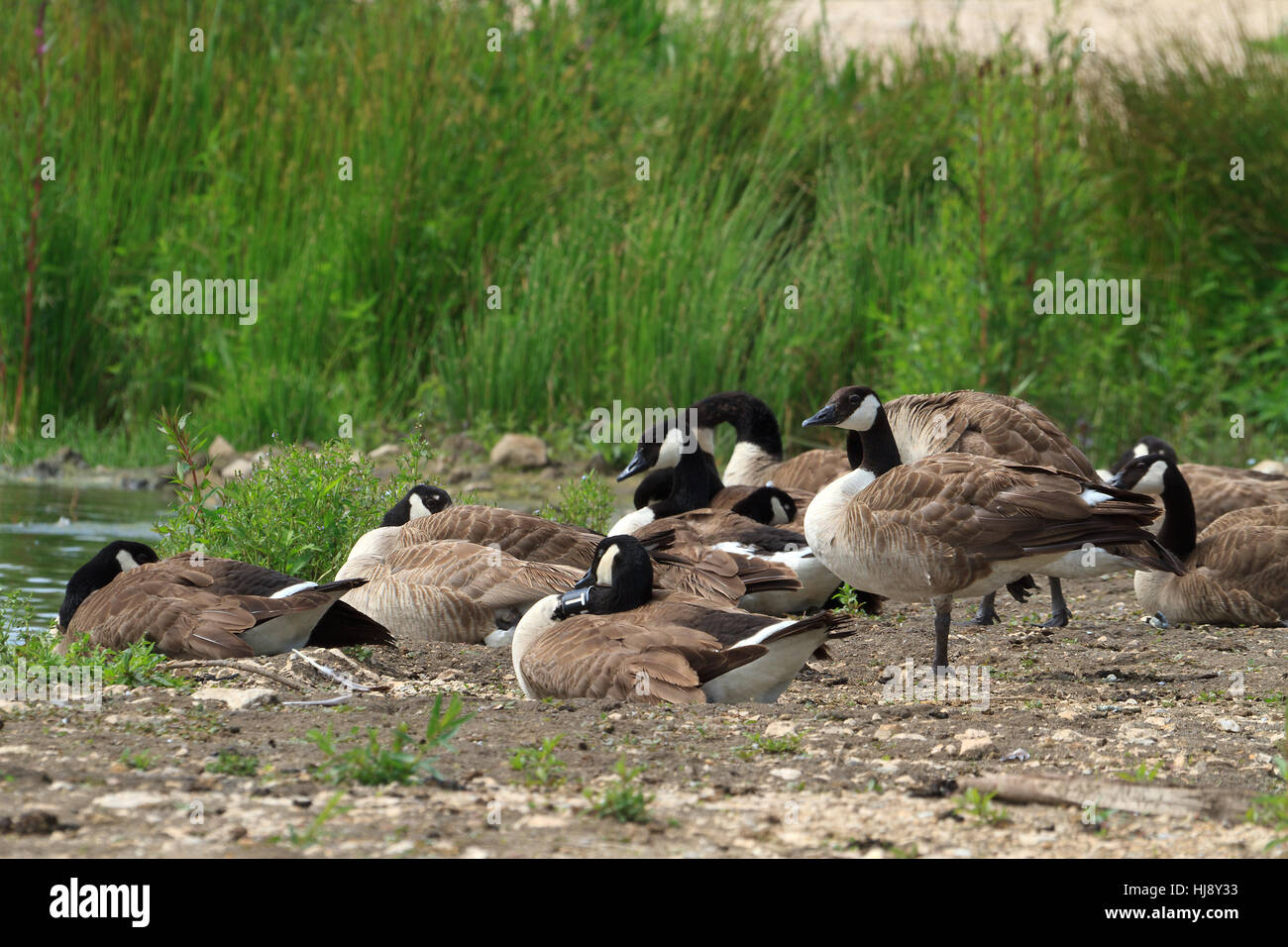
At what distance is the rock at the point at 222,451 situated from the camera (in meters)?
14.5

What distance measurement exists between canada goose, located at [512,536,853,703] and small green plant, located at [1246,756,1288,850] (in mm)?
1956

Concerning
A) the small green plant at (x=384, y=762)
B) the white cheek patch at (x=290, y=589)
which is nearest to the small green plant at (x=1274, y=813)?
the small green plant at (x=384, y=762)

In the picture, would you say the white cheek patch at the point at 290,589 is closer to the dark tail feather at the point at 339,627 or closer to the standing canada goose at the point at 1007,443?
the dark tail feather at the point at 339,627

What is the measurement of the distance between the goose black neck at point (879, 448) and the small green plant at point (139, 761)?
14.2 feet

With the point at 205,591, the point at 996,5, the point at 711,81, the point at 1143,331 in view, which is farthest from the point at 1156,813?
the point at 996,5

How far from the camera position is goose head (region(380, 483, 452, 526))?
32.9 feet

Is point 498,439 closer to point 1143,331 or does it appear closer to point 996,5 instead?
point 1143,331

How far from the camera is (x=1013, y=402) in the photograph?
9.52m

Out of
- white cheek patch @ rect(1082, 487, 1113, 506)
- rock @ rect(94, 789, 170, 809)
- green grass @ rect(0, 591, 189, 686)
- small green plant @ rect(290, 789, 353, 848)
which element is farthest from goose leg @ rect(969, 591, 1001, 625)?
rock @ rect(94, 789, 170, 809)

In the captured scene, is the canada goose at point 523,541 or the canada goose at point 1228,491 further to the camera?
A: the canada goose at point 1228,491

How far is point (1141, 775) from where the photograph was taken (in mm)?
5320

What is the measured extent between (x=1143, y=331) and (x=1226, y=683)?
9605 mm

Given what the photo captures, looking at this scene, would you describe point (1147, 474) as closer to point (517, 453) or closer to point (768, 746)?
point (768, 746)

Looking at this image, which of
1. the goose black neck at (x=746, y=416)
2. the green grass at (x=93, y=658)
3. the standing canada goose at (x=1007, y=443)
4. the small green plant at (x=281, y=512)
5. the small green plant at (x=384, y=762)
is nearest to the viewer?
the small green plant at (x=384, y=762)
